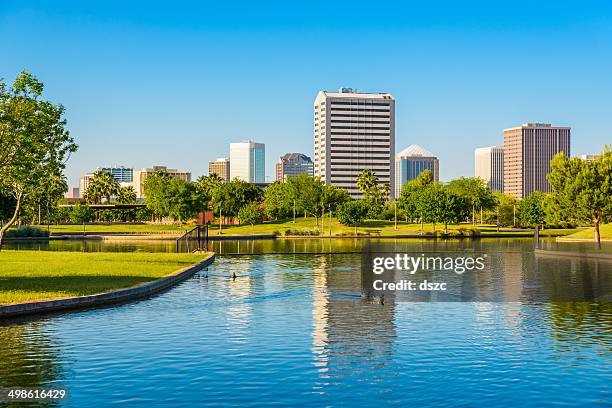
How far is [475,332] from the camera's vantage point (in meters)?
29.1

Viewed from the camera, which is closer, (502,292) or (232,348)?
(232,348)

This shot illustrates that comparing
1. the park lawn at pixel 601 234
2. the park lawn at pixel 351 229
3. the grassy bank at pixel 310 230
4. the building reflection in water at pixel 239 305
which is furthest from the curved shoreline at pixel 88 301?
the park lawn at pixel 351 229

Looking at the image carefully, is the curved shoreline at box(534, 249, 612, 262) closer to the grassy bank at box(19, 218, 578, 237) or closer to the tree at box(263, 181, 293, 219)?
the grassy bank at box(19, 218, 578, 237)

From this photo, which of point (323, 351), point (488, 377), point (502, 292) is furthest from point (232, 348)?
point (502, 292)

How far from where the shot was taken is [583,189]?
111 m

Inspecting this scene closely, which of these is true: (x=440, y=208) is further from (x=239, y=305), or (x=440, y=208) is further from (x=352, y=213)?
(x=239, y=305)

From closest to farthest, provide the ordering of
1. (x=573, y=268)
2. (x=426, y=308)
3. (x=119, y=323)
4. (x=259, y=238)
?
(x=119, y=323), (x=426, y=308), (x=573, y=268), (x=259, y=238)

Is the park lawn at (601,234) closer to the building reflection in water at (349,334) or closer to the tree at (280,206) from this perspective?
the building reflection in water at (349,334)

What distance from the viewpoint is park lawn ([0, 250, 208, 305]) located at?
36906 mm

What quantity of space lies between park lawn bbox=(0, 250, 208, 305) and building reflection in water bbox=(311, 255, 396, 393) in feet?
40.9

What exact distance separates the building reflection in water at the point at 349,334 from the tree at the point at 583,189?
7495cm

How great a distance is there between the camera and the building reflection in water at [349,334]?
22844 mm

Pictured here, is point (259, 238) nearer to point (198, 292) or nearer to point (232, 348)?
point (198, 292)

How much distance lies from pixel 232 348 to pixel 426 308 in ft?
43.8
